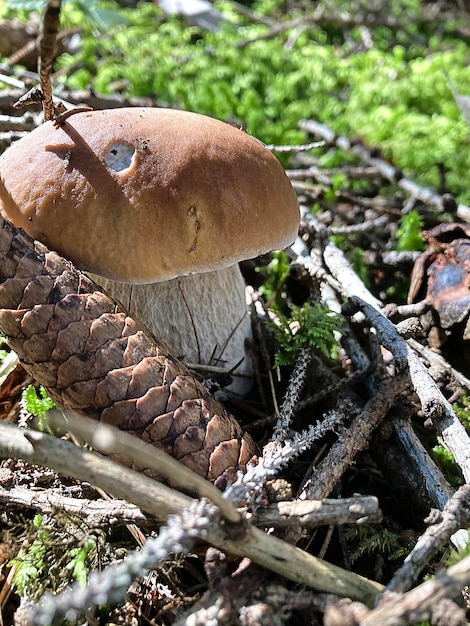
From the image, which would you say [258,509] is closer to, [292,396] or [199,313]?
[292,396]

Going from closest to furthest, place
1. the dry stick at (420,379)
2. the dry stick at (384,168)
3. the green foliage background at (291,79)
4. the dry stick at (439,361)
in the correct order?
the dry stick at (420,379) → the dry stick at (439,361) → the dry stick at (384,168) → the green foliage background at (291,79)

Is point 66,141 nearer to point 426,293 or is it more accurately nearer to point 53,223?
point 53,223

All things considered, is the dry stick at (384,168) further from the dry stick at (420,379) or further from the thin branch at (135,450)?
the thin branch at (135,450)

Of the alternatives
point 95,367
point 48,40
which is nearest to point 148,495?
point 95,367

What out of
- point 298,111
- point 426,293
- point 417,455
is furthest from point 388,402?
point 298,111

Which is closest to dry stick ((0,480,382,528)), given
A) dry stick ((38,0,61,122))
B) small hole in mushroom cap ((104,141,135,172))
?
small hole in mushroom cap ((104,141,135,172))

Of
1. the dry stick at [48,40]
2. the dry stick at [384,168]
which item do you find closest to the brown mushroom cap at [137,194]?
the dry stick at [48,40]
